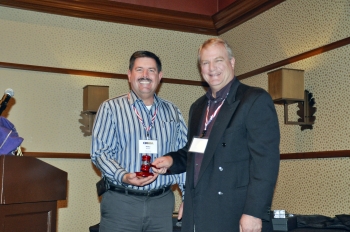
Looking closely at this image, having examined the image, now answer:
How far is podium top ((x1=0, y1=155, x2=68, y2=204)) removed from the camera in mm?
2260

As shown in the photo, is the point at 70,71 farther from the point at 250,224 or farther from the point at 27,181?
the point at 250,224

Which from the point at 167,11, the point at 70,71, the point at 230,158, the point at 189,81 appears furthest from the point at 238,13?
the point at 230,158

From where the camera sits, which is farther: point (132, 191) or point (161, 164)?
point (132, 191)

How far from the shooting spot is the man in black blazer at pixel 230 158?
223 centimetres

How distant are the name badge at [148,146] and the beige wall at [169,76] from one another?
1.50m

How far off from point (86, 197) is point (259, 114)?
2841 millimetres

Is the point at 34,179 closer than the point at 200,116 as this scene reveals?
Yes

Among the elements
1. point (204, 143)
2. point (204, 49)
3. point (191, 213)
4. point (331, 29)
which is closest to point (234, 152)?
point (204, 143)

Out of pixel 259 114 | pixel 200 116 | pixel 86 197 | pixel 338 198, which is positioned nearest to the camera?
pixel 259 114

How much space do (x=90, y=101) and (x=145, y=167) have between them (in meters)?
1.98

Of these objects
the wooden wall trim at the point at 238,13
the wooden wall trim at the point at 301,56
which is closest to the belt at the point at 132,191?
the wooden wall trim at the point at 301,56

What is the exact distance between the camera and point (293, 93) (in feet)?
12.7

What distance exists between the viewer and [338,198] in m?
3.64

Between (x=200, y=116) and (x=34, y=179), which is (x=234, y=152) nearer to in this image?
(x=200, y=116)
